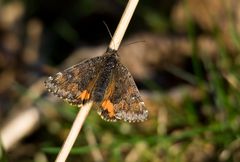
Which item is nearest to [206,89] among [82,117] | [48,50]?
[82,117]

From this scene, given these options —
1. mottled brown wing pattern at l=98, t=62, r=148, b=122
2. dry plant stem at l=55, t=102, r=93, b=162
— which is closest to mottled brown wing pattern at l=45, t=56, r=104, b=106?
mottled brown wing pattern at l=98, t=62, r=148, b=122

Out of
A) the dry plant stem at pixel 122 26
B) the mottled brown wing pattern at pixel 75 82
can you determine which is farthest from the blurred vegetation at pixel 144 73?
the dry plant stem at pixel 122 26

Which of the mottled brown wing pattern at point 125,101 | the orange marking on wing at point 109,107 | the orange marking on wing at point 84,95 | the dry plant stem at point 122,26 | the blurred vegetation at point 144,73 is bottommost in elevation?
the blurred vegetation at point 144,73

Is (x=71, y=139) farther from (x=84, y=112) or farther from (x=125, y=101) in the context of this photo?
(x=125, y=101)

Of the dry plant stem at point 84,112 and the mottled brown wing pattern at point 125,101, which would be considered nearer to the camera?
the dry plant stem at point 84,112

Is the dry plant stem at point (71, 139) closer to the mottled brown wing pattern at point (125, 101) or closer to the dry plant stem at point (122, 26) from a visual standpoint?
the mottled brown wing pattern at point (125, 101)

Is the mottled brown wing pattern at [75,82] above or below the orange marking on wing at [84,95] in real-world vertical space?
below

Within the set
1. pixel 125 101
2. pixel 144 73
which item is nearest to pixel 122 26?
pixel 125 101
